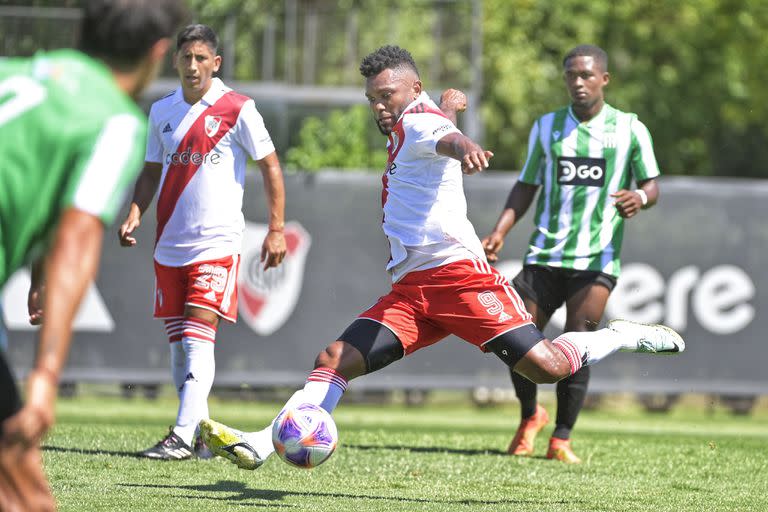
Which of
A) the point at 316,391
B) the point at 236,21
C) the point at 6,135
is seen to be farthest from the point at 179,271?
the point at 236,21

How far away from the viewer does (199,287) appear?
735cm

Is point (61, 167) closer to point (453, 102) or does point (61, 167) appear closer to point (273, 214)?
point (453, 102)

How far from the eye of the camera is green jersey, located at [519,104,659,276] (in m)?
8.06

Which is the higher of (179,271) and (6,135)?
(6,135)

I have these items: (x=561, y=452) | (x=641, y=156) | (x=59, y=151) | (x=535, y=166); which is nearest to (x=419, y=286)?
(x=561, y=452)

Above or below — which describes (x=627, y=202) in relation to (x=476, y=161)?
below

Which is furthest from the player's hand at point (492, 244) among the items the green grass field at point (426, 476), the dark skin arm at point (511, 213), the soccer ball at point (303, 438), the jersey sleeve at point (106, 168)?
the jersey sleeve at point (106, 168)

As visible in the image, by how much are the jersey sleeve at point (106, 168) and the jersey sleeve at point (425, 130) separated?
9.07 ft

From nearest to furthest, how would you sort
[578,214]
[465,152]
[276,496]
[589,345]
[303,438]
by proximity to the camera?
1. [465,152]
2. [303,438]
3. [276,496]
4. [589,345]
5. [578,214]

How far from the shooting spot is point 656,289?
12.7 m

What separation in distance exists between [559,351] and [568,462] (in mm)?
1536

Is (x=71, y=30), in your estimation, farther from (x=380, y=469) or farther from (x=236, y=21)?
(x=380, y=469)

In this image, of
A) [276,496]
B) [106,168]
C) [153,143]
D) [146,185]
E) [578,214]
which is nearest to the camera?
[106,168]

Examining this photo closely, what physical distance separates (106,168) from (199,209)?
14.0ft
